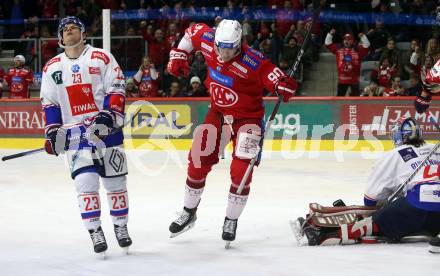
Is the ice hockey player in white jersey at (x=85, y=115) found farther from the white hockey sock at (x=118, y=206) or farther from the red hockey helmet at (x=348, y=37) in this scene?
the red hockey helmet at (x=348, y=37)

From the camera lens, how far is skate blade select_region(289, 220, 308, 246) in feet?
17.1

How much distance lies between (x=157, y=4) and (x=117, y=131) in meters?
10.0

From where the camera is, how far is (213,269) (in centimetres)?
454

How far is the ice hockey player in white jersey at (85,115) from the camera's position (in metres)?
4.78

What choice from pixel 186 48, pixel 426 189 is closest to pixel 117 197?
pixel 186 48

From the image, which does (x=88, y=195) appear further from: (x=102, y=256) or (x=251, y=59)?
(x=251, y=59)

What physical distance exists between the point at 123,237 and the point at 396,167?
1.79 m

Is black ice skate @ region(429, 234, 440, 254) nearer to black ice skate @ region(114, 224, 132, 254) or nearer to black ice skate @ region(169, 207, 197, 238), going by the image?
black ice skate @ region(169, 207, 197, 238)

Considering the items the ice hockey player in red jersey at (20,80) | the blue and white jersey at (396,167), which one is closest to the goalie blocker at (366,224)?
the blue and white jersey at (396,167)

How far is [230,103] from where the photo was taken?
5367 mm

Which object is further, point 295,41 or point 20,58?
point 20,58

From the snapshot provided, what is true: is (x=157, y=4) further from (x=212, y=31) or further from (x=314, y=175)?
(x=212, y=31)

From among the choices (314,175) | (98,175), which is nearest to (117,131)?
(98,175)

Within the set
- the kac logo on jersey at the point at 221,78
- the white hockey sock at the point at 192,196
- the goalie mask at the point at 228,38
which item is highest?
the goalie mask at the point at 228,38
